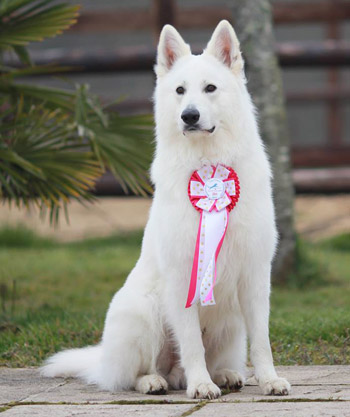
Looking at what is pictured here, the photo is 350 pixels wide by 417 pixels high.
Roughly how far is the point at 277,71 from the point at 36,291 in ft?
10.2

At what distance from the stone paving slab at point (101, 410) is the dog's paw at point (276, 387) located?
42 centimetres

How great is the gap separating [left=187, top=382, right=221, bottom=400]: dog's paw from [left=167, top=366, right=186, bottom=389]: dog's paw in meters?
0.36

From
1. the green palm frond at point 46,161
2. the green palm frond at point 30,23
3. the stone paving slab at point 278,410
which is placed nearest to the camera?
the stone paving slab at point 278,410

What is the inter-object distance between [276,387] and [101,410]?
0.84 meters

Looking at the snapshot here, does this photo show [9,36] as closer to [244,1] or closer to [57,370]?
[244,1]

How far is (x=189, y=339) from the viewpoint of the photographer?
12.4 feet

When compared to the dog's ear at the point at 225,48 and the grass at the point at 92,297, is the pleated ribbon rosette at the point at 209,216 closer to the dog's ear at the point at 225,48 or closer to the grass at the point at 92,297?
the dog's ear at the point at 225,48

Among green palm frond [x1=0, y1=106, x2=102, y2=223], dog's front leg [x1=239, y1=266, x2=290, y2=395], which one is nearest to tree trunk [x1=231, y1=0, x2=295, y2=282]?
green palm frond [x1=0, y1=106, x2=102, y2=223]

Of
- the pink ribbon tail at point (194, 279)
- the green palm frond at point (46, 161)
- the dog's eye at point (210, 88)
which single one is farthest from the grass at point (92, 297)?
the dog's eye at point (210, 88)

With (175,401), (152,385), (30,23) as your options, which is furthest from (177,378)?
(30,23)

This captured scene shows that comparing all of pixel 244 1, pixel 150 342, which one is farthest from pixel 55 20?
pixel 150 342

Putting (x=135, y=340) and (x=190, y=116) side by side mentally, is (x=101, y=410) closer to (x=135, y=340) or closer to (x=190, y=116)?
(x=135, y=340)

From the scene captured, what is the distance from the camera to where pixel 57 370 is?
169 inches

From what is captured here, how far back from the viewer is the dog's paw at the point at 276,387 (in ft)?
11.9
